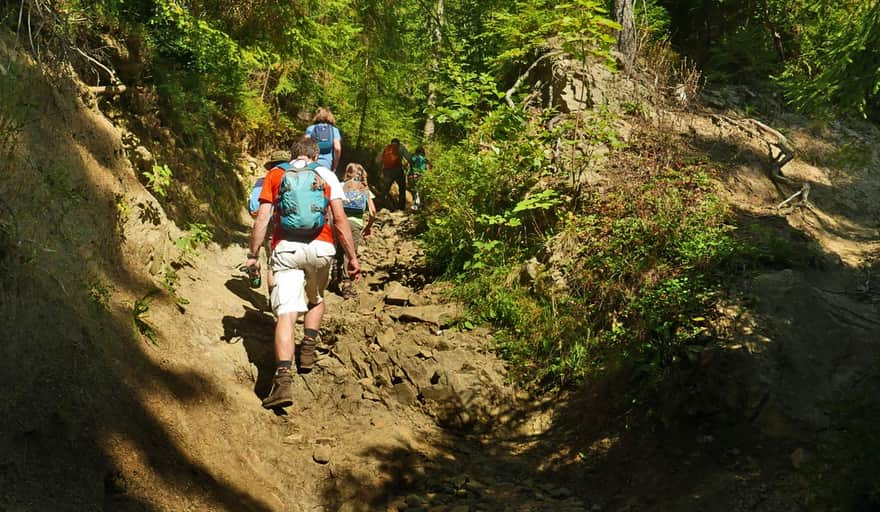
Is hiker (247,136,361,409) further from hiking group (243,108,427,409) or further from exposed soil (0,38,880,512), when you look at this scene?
exposed soil (0,38,880,512)

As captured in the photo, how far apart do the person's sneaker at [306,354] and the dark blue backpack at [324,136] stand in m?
3.64

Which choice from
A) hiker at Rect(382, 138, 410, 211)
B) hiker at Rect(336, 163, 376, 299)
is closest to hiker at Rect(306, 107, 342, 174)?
hiker at Rect(336, 163, 376, 299)

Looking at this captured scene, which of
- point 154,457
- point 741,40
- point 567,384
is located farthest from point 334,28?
point 741,40

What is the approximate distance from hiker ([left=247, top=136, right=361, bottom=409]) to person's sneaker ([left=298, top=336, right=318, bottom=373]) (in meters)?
0.21

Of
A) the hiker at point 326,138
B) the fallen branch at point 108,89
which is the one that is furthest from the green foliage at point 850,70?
the fallen branch at point 108,89

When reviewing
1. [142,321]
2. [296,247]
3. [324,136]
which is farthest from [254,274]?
[324,136]

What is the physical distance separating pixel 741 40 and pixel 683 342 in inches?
393

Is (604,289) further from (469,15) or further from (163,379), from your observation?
(469,15)

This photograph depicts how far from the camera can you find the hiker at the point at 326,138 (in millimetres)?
9039

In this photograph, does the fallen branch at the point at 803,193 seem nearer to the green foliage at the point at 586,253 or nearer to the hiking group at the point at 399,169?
the green foliage at the point at 586,253

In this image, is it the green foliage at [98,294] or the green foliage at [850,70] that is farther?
the green foliage at [850,70]

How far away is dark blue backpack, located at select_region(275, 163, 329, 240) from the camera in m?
5.87

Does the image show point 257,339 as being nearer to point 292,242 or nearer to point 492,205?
point 292,242

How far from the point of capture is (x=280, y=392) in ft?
18.7
